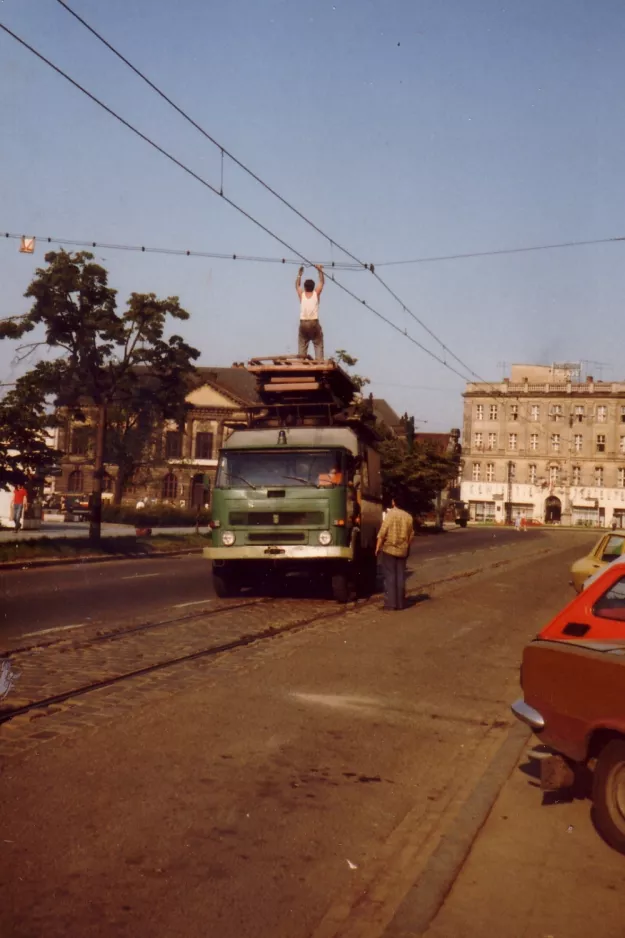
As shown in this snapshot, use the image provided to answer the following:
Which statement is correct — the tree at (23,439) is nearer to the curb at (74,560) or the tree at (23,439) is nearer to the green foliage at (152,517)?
the curb at (74,560)

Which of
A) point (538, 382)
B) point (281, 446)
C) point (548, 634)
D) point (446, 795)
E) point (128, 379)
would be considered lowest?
point (446, 795)

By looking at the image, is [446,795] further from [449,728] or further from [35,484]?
[35,484]

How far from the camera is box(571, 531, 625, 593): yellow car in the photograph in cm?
1541

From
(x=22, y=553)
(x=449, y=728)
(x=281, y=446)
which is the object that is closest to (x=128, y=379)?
(x=22, y=553)

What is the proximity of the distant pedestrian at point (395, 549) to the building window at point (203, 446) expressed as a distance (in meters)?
66.4

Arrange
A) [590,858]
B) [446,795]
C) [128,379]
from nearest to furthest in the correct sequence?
[590,858], [446,795], [128,379]

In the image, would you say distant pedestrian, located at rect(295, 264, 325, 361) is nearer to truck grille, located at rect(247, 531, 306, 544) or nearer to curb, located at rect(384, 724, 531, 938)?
truck grille, located at rect(247, 531, 306, 544)

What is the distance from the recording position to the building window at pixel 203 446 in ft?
264

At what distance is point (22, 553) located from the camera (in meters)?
23.3

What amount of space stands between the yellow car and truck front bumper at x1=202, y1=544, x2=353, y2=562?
3692 millimetres

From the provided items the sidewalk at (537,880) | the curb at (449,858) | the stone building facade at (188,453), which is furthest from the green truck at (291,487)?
the stone building facade at (188,453)

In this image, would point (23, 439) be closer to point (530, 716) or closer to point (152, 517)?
point (530, 716)

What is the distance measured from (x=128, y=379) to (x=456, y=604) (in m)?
40.6

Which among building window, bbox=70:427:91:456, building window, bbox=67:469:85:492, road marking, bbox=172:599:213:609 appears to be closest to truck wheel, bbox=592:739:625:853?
road marking, bbox=172:599:213:609
